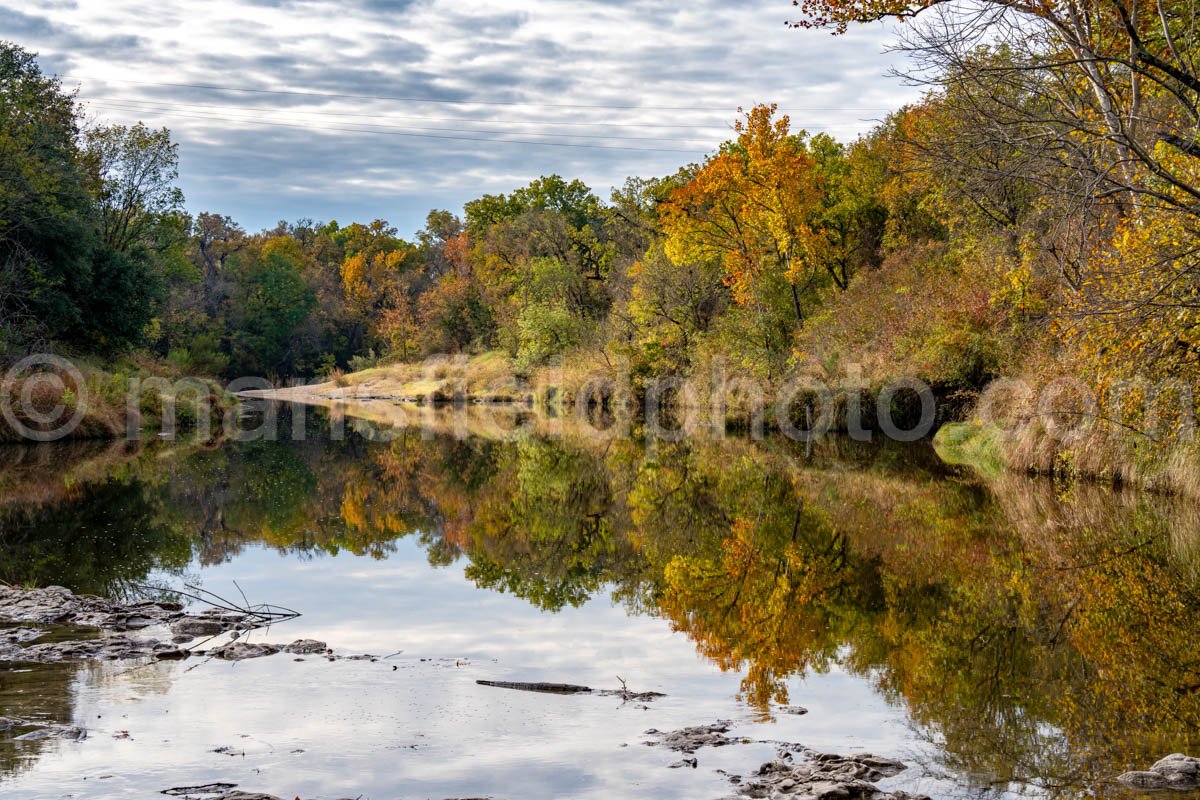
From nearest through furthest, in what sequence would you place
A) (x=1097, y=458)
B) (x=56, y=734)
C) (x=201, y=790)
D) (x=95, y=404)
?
(x=201, y=790) → (x=56, y=734) → (x=1097, y=458) → (x=95, y=404)

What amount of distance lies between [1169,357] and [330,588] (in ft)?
36.7

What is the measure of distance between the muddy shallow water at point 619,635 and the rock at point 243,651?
0.23 metres

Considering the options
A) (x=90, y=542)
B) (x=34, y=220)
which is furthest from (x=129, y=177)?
(x=90, y=542)

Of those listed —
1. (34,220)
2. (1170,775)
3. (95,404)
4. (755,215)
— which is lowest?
(1170,775)

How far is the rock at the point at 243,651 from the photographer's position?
861 centimetres

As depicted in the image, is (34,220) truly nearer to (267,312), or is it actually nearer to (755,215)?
(755,215)

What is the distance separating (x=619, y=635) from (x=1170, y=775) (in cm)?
498

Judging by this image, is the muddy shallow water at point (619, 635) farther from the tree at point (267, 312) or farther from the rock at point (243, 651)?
the tree at point (267, 312)

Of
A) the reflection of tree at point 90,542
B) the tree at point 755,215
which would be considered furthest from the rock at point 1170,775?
the tree at point 755,215

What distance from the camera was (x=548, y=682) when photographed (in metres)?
8.05

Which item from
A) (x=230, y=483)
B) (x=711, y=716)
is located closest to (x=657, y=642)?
(x=711, y=716)

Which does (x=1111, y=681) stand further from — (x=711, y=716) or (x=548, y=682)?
(x=548, y=682)

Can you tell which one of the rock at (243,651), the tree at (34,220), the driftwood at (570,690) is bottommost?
the driftwood at (570,690)

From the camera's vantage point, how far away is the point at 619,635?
971cm
